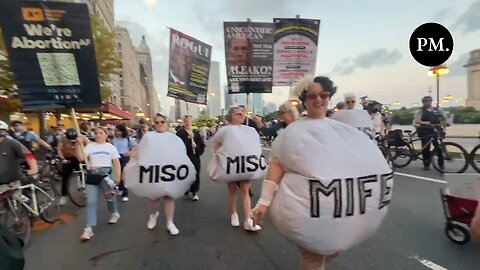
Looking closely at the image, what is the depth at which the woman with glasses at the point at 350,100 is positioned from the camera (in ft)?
20.5

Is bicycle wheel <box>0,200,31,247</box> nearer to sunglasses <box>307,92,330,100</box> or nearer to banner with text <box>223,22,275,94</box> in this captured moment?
sunglasses <box>307,92,330,100</box>

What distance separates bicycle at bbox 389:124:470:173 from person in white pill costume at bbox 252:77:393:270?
306 inches

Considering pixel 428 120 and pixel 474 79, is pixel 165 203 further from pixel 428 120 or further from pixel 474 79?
pixel 474 79

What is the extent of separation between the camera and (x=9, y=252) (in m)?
2.03

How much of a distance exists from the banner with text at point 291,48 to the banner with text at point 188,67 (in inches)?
158

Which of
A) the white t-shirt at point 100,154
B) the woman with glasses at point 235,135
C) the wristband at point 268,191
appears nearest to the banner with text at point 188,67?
the white t-shirt at point 100,154

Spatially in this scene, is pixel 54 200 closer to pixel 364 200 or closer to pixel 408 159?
pixel 364 200

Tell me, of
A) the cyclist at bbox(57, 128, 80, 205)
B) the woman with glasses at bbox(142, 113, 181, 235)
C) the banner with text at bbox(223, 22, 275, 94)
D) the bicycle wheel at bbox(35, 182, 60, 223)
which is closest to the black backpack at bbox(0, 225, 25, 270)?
the woman with glasses at bbox(142, 113, 181, 235)

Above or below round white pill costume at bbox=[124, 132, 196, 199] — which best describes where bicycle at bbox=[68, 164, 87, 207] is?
below

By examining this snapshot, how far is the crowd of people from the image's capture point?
2465 mm

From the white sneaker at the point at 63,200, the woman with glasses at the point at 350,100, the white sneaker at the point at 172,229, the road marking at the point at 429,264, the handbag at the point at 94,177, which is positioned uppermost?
the woman with glasses at the point at 350,100

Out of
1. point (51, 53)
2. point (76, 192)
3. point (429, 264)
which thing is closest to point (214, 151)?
point (51, 53)

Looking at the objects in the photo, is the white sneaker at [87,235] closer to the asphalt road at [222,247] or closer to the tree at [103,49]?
the asphalt road at [222,247]

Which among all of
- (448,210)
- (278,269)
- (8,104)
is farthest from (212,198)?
Result: (8,104)
